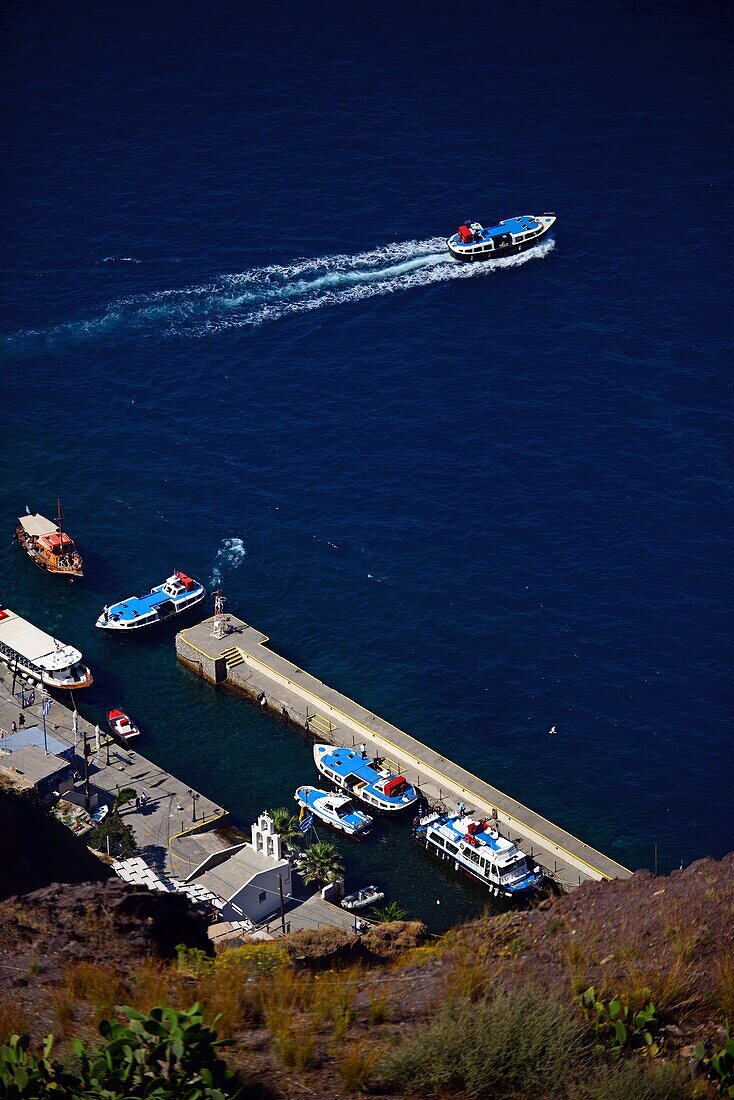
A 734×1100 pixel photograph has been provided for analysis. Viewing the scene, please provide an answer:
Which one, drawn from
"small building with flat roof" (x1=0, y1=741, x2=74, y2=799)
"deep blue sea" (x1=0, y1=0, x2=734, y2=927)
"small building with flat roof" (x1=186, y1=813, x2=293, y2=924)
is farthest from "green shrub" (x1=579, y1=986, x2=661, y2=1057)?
"small building with flat roof" (x1=0, y1=741, x2=74, y2=799)

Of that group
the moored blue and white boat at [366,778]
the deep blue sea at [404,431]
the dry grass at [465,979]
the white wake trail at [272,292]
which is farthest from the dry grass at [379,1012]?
the white wake trail at [272,292]

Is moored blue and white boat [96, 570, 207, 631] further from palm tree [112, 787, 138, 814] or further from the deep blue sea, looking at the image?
palm tree [112, 787, 138, 814]

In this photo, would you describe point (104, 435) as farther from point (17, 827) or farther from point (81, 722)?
point (17, 827)

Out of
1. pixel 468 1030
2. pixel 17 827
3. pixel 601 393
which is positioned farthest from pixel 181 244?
pixel 468 1030

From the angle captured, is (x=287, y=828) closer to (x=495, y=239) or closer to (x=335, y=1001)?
(x=335, y=1001)

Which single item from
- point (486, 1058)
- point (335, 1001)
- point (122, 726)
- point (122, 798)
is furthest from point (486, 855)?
point (486, 1058)
